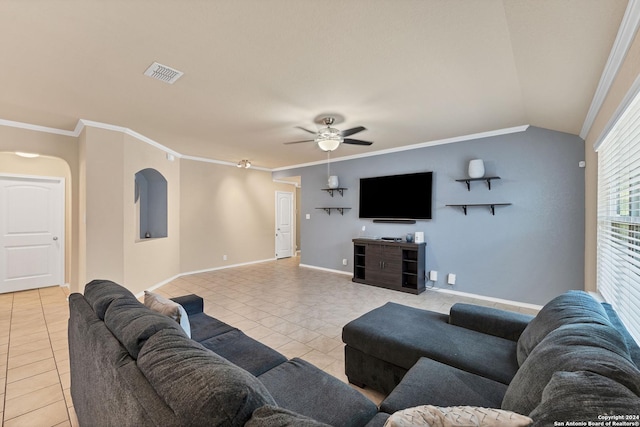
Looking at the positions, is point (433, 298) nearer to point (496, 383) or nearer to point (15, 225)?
point (496, 383)

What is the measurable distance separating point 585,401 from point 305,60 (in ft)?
7.79

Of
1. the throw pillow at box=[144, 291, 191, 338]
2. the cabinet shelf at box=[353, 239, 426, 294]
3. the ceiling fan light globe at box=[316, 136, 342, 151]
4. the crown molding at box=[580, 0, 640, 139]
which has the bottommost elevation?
the cabinet shelf at box=[353, 239, 426, 294]

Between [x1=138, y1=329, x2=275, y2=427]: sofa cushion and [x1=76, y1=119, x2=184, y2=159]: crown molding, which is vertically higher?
[x1=76, y1=119, x2=184, y2=159]: crown molding

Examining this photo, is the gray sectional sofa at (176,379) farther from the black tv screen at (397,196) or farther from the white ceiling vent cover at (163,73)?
the black tv screen at (397,196)

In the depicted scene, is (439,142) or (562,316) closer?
(562,316)

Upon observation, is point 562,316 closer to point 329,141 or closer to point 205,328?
point 205,328

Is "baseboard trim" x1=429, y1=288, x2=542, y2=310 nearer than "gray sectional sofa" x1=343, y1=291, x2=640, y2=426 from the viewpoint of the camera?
No

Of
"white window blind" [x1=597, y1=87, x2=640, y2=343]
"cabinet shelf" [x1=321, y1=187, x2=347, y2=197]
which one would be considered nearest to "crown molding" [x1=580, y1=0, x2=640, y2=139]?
"white window blind" [x1=597, y1=87, x2=640, y2=343]

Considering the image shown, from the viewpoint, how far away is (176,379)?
80cm

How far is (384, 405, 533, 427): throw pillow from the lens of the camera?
674 millimetres

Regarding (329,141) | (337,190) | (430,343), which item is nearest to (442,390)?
(430,343)

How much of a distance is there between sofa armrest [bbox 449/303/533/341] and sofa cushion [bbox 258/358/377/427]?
1.27 metres

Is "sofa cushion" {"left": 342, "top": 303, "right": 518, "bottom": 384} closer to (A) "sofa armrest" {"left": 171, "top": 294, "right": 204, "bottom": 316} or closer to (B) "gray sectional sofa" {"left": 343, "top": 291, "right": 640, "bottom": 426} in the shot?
(B) "gray sectional sofa" {"left": 343, "top": 291, "right": 640, "bottom": 426}

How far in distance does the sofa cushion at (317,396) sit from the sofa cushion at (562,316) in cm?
93
